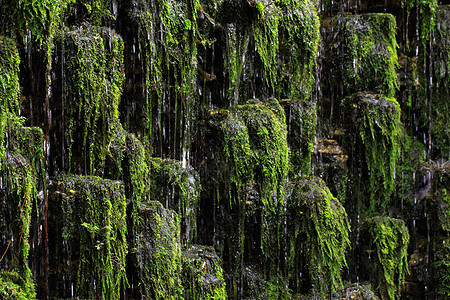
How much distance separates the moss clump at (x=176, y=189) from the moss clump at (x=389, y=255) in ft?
7.67

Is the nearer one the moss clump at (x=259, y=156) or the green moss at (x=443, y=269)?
the moss clump at (x=259, y=156)

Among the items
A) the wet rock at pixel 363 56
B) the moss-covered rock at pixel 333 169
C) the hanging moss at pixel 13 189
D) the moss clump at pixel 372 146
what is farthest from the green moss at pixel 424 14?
the hanging moss at pixel 13 189

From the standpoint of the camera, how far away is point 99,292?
292 centimetres

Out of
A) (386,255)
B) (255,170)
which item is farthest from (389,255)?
(255,170)

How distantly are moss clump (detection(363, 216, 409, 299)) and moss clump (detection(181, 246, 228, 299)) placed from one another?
2169mm

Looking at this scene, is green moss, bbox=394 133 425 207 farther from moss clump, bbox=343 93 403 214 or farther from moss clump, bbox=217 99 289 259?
moss clump, bbox=217 99 289 259

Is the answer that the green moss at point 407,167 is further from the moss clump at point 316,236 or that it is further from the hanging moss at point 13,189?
the hanging moss at point 13,189

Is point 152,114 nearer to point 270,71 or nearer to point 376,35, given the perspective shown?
point 270,71

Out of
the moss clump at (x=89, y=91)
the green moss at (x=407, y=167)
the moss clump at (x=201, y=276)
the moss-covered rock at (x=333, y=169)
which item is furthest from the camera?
the green moss at (x=407, y=167)

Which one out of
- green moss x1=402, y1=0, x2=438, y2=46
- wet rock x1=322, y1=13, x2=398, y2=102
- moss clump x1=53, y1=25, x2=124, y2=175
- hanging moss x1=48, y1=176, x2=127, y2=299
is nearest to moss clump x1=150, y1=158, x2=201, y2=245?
moss clump x1=53, y1=25, x2=124, y2=175

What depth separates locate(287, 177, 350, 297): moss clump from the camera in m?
4.21

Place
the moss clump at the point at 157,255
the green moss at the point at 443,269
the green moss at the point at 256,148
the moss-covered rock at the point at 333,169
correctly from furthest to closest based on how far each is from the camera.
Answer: the moss-covered rock at the point at 333,169
the green moss at the point at 443,269
the green moss at the point at 256,148
the moss clump at the point at 157,255

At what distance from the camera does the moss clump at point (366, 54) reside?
5.35 m

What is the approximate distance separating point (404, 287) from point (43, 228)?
4426 mm
